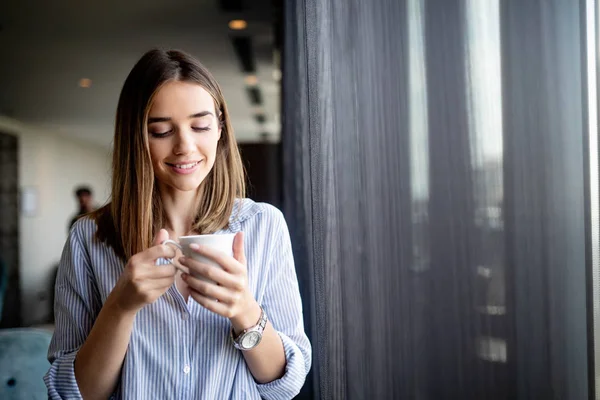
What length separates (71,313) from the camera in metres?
0.91

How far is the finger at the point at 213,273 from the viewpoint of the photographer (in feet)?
2.43

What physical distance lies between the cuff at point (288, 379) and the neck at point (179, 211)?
0.23 meters

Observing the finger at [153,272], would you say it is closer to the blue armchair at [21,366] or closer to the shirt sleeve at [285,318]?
the shirt sleeve at [285,318]

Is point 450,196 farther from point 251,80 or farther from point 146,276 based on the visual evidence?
point 251,80

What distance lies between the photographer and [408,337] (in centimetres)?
118

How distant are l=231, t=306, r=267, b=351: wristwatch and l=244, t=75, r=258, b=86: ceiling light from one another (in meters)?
5.13

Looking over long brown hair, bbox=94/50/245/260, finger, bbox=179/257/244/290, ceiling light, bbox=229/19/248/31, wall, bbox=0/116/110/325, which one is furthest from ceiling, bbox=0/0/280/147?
finger, bbox=179/257/244/290

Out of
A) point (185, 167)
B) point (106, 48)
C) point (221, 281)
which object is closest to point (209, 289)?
point (221, 281)

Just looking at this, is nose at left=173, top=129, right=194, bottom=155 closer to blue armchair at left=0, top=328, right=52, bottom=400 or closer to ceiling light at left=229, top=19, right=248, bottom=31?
blue armchair at left=0, top=328, right=52, bottom=400

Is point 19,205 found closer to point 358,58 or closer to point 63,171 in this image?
point 63,171

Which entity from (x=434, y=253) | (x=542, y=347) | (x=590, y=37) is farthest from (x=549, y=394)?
(x=590, y=37)

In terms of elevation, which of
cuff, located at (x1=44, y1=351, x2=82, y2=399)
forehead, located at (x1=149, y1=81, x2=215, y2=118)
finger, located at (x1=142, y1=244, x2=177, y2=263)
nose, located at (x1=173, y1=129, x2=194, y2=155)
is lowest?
cuff, located at (x1=44, y1=351, x2=82, y2=399)

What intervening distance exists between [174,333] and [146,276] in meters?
0.17

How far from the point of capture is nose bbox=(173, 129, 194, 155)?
89 cm
